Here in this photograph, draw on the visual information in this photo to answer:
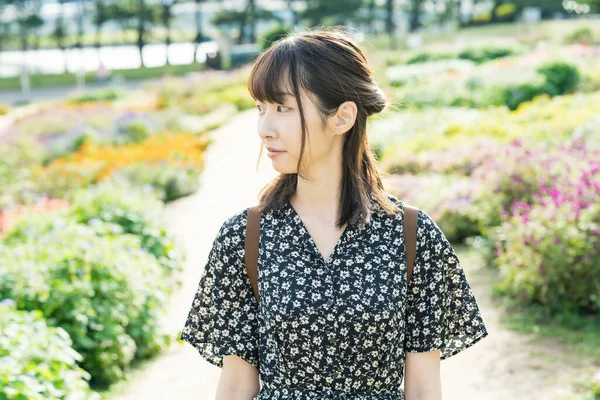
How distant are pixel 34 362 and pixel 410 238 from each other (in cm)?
222

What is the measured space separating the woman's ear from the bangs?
0.13m

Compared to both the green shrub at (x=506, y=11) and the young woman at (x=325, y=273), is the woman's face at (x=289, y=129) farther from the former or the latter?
the green shrub at (x=506, y=11)

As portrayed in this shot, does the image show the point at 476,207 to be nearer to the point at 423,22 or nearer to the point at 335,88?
the point at 335,88

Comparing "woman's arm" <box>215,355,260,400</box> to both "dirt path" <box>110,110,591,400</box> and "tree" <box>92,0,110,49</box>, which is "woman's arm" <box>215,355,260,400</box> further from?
"tree" <box>92,0,110,49</box>

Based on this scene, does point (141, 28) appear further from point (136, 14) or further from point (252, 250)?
point (252, 250)

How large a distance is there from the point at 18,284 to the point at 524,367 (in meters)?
2.94

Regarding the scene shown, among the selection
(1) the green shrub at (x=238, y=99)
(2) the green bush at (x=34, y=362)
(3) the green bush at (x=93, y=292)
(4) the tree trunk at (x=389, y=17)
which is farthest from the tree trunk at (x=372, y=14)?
(2) the green bush at (x=34, y=362)

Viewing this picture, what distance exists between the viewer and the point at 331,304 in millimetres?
1769

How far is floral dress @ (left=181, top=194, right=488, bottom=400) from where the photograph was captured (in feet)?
5.84

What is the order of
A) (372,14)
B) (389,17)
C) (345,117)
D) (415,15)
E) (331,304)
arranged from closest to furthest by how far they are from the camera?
(331,304) < (345,117) < (372,14) < (389,17) < (415,15)

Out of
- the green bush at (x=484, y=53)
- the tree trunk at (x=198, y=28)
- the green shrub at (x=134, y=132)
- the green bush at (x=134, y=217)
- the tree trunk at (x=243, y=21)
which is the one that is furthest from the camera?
the tree trunk at (x=198, y=28)

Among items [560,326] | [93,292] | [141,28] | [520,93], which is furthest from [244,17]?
[93,292]

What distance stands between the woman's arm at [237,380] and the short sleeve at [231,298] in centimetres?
2

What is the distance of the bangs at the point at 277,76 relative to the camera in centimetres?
178
